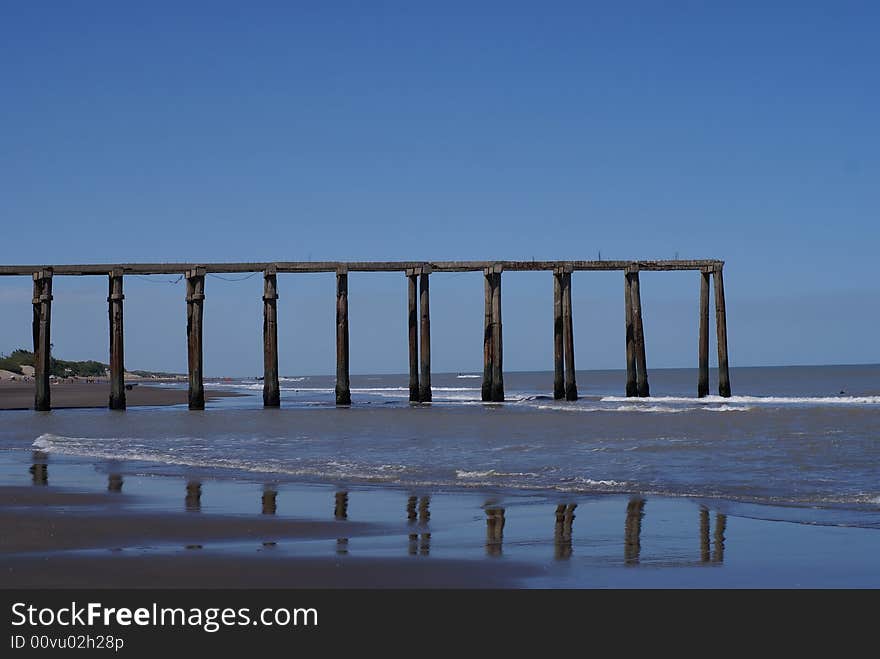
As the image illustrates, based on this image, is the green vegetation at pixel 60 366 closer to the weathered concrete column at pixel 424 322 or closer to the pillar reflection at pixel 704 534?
the weathered concrete column at pixel 424 322

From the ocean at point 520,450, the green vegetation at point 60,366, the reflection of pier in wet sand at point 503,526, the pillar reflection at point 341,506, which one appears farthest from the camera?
the green vegetation at point 60,366

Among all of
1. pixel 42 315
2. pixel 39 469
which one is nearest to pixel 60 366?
pixel 42 315

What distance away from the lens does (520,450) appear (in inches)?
694

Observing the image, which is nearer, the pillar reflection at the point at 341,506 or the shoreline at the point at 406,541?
the shoreline at the point at 406,541

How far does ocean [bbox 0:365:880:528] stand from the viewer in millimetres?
12398

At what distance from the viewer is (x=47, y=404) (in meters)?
32.5

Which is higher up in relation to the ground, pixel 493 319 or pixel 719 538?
pixel 493 319

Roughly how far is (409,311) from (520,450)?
15994 millimetres

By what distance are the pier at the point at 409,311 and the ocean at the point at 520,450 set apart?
1.84 m

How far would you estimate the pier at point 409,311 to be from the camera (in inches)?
1239

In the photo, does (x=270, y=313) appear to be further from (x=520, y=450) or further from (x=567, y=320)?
(x=520, y=450)

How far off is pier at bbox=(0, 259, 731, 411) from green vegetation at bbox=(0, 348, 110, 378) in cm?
4845

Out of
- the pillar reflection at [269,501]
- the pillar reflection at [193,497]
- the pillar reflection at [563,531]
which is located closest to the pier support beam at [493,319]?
the pillar reflection at [193,497]

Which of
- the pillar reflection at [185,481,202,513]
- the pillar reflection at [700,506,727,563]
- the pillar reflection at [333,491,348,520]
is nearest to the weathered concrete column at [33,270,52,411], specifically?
the pillar reflection at [185,481,202,513]
